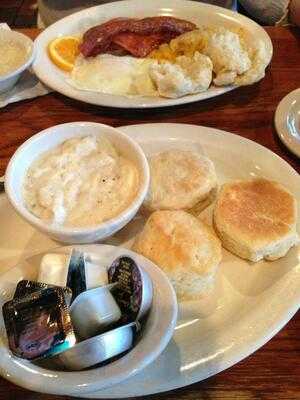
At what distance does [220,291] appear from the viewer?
104cm

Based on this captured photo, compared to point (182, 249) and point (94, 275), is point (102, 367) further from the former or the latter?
point (182, 249)

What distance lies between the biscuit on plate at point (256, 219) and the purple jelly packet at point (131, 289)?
284 mm

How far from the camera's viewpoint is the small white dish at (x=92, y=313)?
2.63 ft

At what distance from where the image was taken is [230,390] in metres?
0.89

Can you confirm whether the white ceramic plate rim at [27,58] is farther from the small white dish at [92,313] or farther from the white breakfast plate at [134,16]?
the small white dish at [92,313]

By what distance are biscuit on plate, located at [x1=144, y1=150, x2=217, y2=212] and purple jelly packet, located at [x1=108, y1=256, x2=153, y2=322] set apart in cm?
28

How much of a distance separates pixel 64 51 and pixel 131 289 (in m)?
1.13

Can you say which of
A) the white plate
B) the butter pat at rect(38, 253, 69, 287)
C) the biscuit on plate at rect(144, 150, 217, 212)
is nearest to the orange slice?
the biscuit on plate at rect(144, 150, 217, 212)

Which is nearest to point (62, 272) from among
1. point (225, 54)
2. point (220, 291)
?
point (220, 291)

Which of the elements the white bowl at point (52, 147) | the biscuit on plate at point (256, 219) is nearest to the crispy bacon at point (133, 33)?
the white bowl at point (52, 147)

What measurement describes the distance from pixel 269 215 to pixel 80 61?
943mm

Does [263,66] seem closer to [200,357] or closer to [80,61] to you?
[80,61]

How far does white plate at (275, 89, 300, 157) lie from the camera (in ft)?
4.38

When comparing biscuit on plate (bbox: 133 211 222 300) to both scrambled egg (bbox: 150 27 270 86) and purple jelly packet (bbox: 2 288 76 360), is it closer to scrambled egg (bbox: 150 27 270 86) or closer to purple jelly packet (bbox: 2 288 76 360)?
purple jelly packet (bbox: 2 288 76 360)
